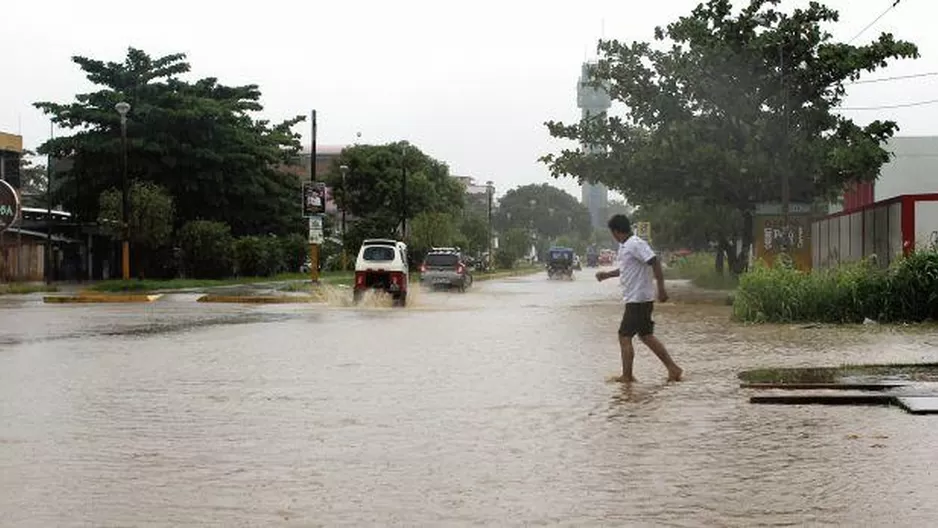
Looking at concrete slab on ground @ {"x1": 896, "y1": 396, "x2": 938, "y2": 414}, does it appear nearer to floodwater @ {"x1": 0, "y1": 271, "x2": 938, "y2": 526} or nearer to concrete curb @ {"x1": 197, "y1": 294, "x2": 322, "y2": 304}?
floodwater @ {"x1": 0, "y1": 271, "x2": 938, "y2": 526}

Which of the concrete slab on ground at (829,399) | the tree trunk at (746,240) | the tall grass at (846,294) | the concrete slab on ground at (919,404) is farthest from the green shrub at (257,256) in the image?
the concrete slab on ground at (919,404)

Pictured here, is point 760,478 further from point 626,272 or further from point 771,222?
point 771,222

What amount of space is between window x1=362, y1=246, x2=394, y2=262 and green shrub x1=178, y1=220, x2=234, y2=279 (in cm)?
2248

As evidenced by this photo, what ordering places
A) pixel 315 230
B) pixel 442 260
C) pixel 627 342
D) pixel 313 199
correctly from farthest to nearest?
1. pixel 442 260
2. pixel 313 199
3. pixel 315 230
4. pixel 627 342

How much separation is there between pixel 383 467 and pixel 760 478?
2.48 metres

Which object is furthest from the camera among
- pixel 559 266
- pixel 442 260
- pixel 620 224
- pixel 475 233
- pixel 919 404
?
pixel 475 233

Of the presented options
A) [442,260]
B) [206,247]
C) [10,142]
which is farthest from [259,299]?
[10,142]

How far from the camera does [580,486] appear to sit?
6746mm

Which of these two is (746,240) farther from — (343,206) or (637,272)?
(343,206)

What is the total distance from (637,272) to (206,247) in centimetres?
4136

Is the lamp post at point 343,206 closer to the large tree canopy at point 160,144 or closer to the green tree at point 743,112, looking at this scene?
the large tree canopy at point 160,144

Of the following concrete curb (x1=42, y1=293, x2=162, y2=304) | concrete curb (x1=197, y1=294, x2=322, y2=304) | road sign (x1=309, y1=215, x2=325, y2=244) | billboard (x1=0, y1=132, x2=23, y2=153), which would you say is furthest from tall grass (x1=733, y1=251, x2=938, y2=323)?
billboard (x1=0, y1=132, x2=23, y2=153)

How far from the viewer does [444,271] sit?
42.8 m

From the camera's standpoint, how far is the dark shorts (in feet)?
38.9
